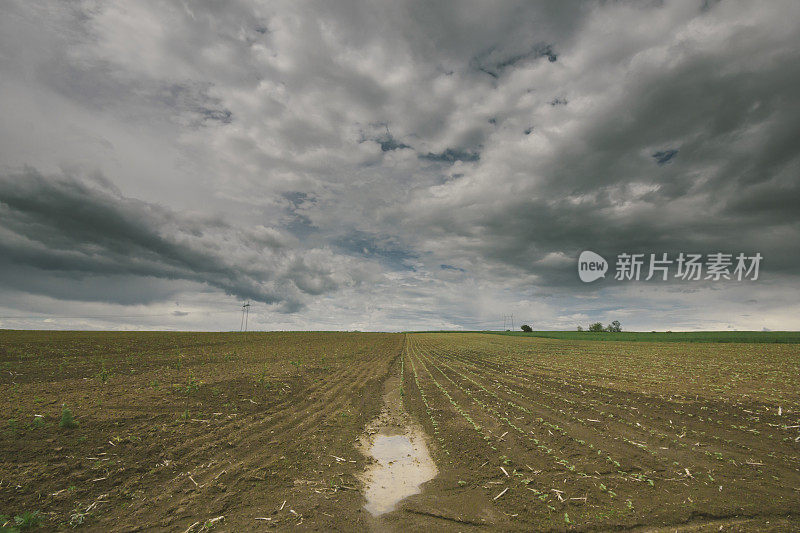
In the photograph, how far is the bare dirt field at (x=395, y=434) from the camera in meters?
6.12

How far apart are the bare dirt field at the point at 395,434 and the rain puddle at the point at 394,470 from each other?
9.9 inches

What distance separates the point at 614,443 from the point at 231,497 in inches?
402

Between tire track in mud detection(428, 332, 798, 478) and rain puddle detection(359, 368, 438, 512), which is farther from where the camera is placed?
tire track in mud detection(428, 332, 798, 478)

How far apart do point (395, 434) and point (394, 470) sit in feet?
8.79

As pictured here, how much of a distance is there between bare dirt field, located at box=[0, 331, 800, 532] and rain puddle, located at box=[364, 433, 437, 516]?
0.25m

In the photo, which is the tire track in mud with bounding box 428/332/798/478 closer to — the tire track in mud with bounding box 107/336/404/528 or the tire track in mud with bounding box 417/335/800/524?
the tire track in mud with bounding box 417/335/800/524

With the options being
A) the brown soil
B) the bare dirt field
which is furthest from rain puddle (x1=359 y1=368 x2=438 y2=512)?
the brown soil

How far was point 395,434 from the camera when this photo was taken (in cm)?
1084

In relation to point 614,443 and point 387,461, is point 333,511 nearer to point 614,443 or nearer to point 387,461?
point 387,461

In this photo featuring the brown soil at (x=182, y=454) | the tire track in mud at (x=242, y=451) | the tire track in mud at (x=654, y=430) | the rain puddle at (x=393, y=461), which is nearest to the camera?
the brown soil at (x=182, y=454)

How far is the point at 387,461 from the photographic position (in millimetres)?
8742

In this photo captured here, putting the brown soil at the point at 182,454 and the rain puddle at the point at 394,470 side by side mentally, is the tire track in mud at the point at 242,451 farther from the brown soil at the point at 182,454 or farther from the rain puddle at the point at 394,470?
the rain puddle at the point at 394,470

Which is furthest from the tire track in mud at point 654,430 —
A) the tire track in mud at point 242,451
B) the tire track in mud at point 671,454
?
the tire track in mud at point 242,451

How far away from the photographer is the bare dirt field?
612 cm
